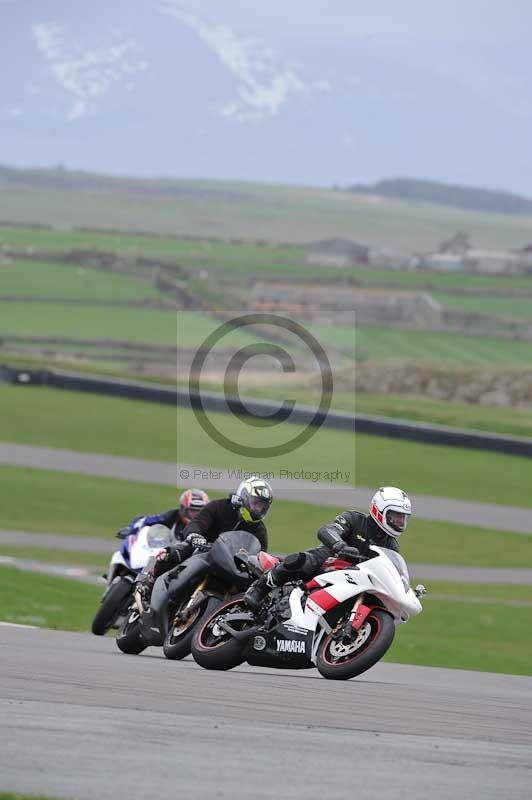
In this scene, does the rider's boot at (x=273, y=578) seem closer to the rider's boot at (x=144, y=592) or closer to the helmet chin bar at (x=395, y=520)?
the helmet chin bar at (x=395, y=520)

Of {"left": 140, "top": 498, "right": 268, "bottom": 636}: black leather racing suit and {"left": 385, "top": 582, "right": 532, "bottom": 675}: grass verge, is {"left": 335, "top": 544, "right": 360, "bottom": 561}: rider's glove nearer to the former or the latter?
{"left": 140, "top": 498, "right": 268, "bottom": 636}: black leather racing suit

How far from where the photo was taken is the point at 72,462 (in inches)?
1395

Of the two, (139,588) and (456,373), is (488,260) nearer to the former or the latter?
(456,373)

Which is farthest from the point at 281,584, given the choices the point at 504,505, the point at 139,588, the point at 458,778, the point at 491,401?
the point at 491,401

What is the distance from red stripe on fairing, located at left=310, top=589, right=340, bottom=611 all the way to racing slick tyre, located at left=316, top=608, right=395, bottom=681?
15 cm

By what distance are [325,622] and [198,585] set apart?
71.6 inches

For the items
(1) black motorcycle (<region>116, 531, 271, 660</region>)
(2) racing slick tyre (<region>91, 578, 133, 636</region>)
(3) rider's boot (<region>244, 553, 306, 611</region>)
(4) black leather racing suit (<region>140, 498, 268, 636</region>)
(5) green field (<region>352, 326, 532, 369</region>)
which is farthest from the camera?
(5) green field (<region>352, 326, 532, 369</region>)

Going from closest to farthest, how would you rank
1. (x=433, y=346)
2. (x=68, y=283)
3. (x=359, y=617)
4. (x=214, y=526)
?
1. (x=359, y=617)
2. (x=214, y=526)
3. (x=433, y=346)
4. (x=68, y=283)

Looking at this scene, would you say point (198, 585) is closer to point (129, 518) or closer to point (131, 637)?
point (131, 637)

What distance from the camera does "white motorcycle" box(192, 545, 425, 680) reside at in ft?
38.2

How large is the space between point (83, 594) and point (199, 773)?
14.1 metres

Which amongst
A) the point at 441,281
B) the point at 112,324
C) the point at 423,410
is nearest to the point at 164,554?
the point at 423,410

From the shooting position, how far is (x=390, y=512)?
12.1m

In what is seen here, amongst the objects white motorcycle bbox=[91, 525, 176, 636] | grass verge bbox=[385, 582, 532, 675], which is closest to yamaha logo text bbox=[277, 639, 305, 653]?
white motorcycle bbox=[91, 525, 176, 636]
